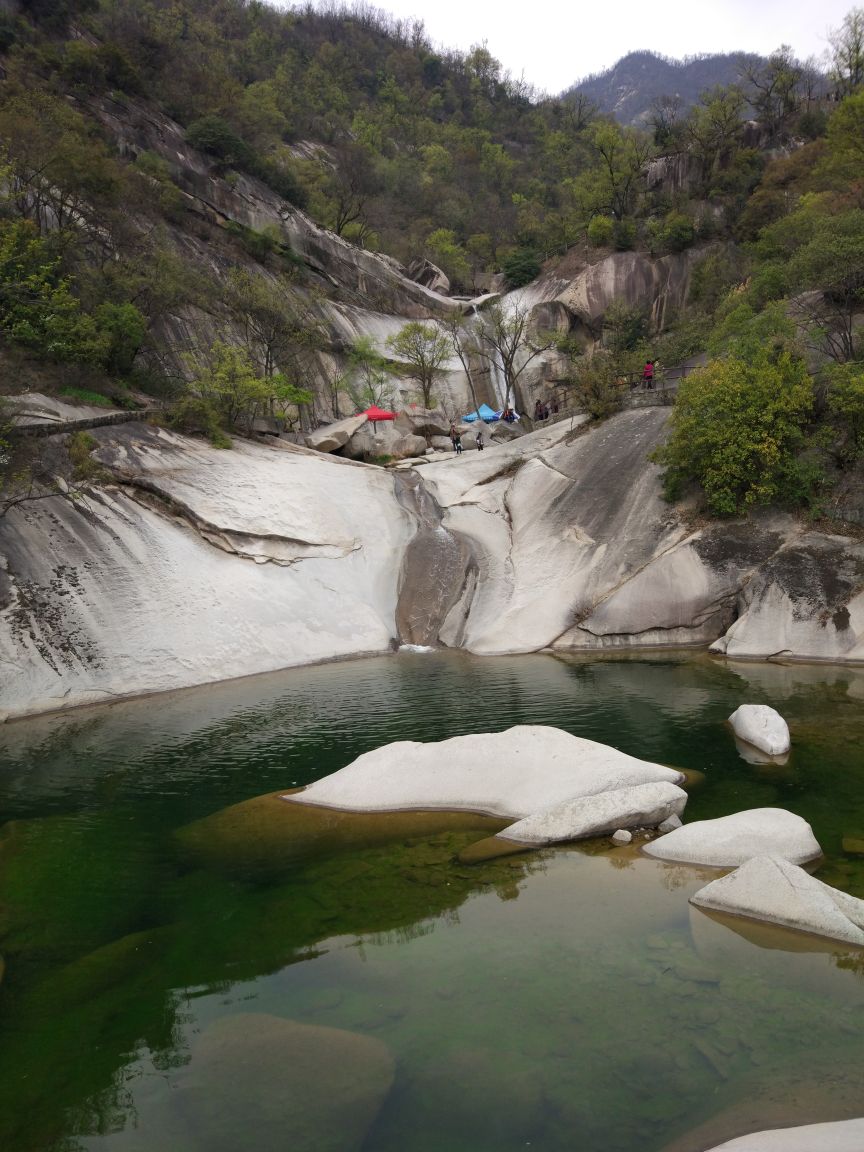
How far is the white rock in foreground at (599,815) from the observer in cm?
1000

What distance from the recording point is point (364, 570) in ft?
90.1

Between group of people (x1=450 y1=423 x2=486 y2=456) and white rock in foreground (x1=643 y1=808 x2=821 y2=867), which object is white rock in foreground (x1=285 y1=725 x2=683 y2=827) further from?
group of people (x1=450 y1=423 x2=486 y2=456)

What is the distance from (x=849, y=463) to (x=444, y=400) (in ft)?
115

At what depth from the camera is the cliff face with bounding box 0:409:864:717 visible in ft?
69.1

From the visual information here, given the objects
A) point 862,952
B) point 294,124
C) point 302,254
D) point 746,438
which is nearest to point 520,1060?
point 862,952

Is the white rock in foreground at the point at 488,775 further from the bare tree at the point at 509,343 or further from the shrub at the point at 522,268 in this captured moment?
the shrub at the point at 522,268

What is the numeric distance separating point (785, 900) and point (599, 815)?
2.97 metres

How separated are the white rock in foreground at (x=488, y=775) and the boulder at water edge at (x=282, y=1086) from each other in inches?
208

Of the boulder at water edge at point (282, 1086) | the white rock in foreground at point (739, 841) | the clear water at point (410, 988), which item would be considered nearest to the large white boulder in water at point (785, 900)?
the clear water at point (410, 988)

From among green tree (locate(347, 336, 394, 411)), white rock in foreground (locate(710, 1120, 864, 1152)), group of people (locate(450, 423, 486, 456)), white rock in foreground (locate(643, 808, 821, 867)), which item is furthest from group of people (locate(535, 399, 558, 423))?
white rock in foreground (locate(710, 1120, 864, 1152))

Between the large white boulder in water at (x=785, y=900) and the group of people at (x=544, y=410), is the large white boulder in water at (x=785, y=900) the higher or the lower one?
the lower one

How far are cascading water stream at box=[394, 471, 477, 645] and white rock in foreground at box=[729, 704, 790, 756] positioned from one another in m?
12.7

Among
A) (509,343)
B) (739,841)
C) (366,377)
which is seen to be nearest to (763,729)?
(739,841)

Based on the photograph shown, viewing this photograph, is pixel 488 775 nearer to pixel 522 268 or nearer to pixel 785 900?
pixel 785 900
